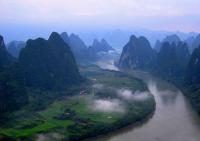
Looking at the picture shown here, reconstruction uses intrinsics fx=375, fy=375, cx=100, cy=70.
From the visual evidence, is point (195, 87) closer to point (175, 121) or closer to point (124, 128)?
point (175, 121)

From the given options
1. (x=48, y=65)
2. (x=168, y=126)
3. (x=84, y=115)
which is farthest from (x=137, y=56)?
(x=168, y=126)

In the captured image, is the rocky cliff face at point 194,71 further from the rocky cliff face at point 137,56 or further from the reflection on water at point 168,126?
the rocky cliff face at point 137,56

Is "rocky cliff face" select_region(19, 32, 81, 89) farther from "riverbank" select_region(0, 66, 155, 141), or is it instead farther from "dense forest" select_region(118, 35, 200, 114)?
"dense forest" select_region(118, 35, 200, 114)

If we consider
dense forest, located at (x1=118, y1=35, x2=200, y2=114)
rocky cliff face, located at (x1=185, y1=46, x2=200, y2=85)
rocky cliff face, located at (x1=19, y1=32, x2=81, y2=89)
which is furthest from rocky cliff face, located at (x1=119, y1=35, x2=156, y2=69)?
rocky cliff face, located at (x1=19, y1=32, x2=81, y2=89)

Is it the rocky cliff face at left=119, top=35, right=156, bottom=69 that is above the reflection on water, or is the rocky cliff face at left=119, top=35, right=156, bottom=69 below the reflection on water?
above

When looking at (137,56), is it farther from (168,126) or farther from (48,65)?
(168,126)

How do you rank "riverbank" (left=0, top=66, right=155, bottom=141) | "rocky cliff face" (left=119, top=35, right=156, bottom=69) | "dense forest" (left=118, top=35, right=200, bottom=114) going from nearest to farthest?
"riverbank" (left=0, top=66, right=155, bottom=141), "dense forest" (left=118, top=35, right=200, bottom=114), "rocky cliff face" (left=119, top=35, right=156, bottom=69)

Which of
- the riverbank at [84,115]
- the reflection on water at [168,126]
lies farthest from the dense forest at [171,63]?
the riverbank at [84,115]
